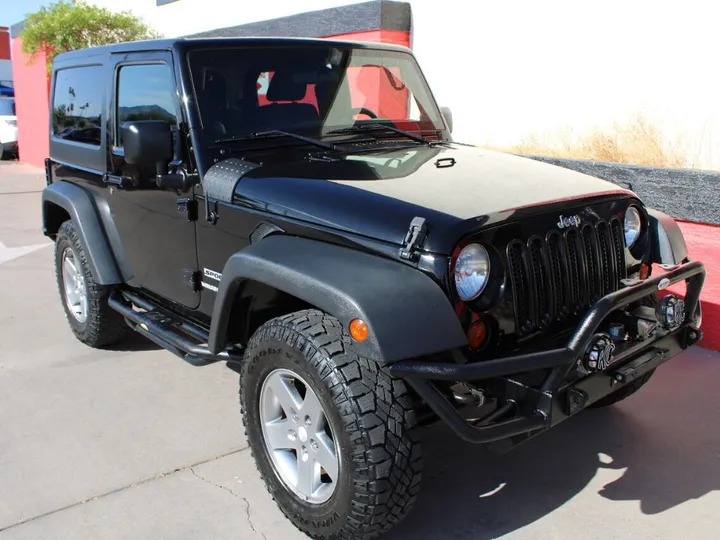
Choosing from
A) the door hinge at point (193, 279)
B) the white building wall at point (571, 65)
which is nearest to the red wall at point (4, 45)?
the white building wall at point (571, 65)

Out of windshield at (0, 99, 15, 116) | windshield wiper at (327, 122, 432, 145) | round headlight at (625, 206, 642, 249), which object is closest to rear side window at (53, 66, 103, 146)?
windshield wiper at (327, 122, 432, 145)

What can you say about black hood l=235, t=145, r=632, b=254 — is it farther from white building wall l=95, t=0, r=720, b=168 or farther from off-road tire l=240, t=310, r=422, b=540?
white building wall l=95, t=0, r=720, b=168

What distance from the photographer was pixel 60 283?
17.4 ft

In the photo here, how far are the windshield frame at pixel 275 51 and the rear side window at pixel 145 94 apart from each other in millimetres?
131

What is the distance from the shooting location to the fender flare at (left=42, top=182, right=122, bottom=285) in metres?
4.45

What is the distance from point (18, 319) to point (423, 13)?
17.8ft

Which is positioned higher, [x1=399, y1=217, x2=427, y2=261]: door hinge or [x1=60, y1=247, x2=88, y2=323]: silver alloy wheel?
[x1=399, y1=217, x2=427, y2=261]: door hinge

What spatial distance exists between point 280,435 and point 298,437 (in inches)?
4.7

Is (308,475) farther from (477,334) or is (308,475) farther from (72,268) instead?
(72,268)

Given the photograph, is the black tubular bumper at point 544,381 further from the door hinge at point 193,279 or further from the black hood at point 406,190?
the door hinge at point 193,279

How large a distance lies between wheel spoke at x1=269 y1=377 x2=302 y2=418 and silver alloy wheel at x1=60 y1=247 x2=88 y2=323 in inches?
93.3

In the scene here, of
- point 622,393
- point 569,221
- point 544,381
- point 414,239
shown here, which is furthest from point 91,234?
point 622,393

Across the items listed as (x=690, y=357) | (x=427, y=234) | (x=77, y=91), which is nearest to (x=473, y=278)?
(x=427, y=234)

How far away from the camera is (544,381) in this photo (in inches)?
103
